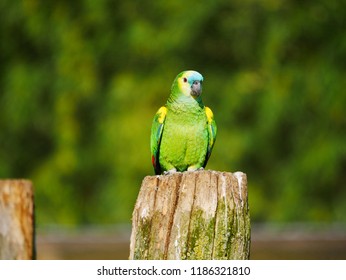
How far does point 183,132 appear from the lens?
3.63 metres

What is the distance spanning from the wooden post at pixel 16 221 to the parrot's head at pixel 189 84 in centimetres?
88

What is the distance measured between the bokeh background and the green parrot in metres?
4.60

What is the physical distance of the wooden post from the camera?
10.5ft

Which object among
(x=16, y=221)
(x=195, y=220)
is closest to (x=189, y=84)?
(x=16, y=221)

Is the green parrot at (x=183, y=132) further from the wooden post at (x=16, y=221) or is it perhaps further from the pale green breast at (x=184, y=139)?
the wooden post at (x=16, y=221)

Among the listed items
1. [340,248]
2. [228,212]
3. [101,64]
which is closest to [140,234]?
[228,212]

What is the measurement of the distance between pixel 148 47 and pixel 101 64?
Result: 29.2 inches

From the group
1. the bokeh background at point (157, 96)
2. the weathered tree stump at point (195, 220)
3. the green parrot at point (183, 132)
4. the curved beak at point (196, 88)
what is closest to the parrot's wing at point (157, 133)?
the green parrot at point (183, 132)

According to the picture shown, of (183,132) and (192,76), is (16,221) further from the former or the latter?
(192,76)

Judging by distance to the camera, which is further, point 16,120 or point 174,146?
point 16,120

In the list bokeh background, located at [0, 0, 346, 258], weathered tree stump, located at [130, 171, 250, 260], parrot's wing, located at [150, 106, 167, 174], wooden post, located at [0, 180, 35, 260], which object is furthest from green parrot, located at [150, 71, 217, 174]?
bokeh background, located at [0, 0, 346, 258]

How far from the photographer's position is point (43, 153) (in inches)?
388

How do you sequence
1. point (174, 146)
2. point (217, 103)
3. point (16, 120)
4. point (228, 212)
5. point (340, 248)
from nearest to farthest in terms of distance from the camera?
point (228, 212) < point (174, 146) < point (340, 248) < point (217, 103) < point (16, 120)

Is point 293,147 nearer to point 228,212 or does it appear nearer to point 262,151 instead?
point 262,151
